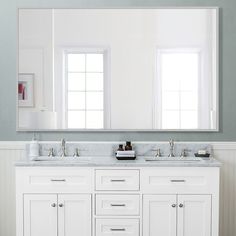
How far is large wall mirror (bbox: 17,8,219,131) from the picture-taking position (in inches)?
145

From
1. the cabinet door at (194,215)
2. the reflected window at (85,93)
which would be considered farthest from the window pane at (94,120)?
the cabinet door at (194,215)

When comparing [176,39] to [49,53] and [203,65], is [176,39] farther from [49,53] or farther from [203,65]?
[49,53]

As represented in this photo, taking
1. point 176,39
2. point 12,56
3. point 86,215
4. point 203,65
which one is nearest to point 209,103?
point 203,65

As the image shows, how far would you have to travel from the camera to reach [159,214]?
10.6 feet

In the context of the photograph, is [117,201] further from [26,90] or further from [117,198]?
[26,90]

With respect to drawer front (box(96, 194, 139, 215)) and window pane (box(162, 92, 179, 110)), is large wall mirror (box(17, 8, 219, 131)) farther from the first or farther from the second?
drawer front (box(96, 194, 139, 215))

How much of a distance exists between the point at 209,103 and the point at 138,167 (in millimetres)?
883

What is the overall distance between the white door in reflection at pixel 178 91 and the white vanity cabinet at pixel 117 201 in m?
0.56

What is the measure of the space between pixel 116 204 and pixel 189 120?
0.96 m

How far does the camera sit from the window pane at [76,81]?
370cm

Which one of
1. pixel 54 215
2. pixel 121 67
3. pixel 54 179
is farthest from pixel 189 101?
pixel 54 215

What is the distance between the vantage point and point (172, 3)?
145 inches

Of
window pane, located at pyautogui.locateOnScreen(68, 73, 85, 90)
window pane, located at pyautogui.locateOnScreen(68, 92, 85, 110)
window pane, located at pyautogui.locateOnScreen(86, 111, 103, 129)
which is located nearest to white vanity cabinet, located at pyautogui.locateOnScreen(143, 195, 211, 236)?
window pane, located at pyautogui.locateOnScreen(86, 111, 103, 129)

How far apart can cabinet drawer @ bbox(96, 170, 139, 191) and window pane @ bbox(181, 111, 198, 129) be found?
2.26 feet
